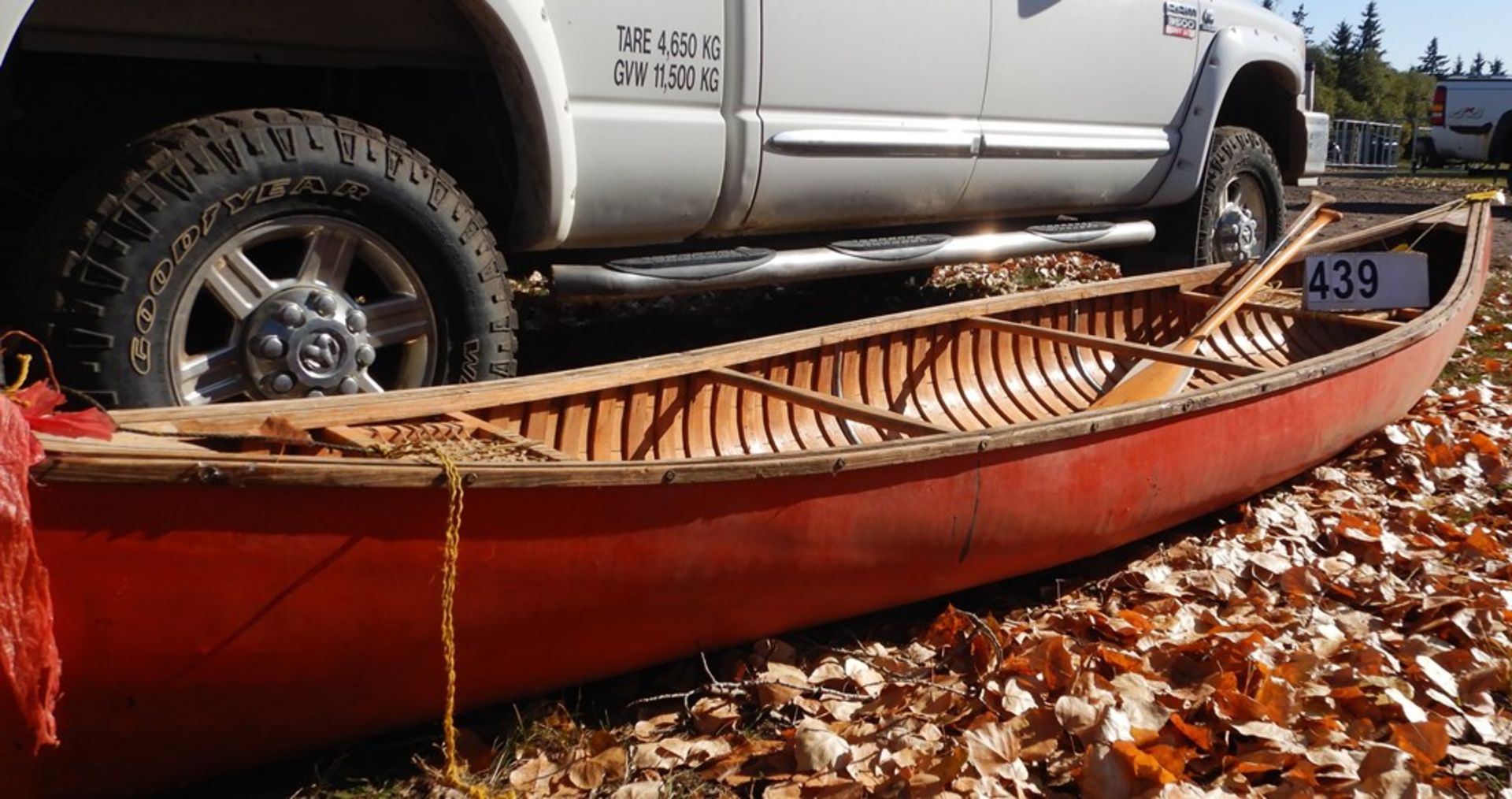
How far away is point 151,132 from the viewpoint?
326 cm

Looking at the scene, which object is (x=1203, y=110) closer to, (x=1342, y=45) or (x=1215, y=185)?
(x=1215, y=185)

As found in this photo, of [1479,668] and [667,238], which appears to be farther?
[667,238]

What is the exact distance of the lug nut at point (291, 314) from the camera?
129 inches

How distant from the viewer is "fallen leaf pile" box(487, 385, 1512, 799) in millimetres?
2609

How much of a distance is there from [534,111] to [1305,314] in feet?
11.6

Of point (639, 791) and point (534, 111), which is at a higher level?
point (534, 111)

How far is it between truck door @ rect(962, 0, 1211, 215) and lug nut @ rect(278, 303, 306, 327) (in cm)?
291

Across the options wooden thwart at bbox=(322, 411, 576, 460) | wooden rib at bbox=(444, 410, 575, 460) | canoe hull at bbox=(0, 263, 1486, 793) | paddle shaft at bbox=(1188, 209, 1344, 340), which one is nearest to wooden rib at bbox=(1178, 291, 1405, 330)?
paddle shaft at bbox=(1188, 209, 1344, 340)

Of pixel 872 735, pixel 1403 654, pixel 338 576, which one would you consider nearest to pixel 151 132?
pixel 338 576

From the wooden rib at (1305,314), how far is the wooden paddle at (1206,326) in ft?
0.23

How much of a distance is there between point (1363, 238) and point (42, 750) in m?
6.01

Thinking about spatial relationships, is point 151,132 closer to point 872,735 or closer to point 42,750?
point 42,750

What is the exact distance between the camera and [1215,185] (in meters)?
6.62

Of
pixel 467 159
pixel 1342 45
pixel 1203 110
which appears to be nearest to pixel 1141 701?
pixel 467 159
